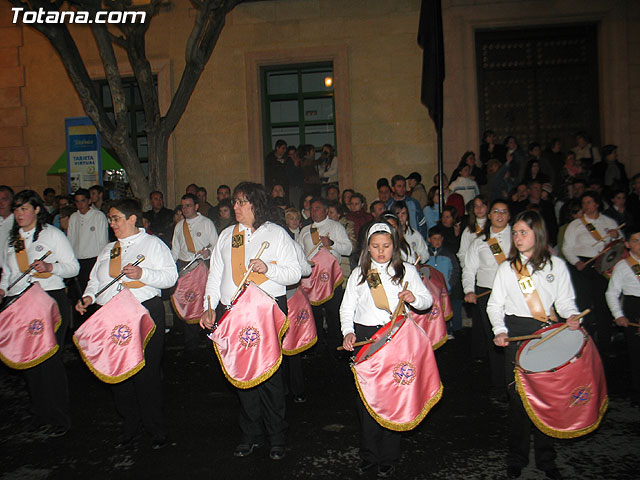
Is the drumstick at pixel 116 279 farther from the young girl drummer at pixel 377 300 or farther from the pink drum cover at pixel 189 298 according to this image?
the pink drum cover at pixel 189 298

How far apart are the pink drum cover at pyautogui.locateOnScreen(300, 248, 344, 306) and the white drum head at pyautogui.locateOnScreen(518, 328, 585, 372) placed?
13.2 feet

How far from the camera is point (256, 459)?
4.87 metres

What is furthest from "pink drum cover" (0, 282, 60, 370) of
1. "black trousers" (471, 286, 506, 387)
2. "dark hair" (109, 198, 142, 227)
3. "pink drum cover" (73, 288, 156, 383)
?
"black trousers" (471, 286, 506, 387)

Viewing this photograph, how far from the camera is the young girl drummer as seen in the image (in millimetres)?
4469

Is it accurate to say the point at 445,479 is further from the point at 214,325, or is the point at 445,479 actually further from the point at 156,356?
the point at 156,356

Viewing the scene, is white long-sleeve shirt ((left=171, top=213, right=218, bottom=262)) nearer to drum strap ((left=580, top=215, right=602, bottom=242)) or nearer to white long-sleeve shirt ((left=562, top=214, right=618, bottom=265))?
white long-sleeve shirt ((left=562, top=214, right=618, bottom=265))

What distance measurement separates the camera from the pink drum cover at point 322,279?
26.2 ft

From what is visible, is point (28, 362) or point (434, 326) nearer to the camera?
point (28, 362)

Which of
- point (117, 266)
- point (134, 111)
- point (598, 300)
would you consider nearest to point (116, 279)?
point (117, 266)

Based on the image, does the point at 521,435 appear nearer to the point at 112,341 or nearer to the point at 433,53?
the point at 112,341

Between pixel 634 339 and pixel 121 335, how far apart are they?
193 inches

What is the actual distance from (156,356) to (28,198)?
2.13 m

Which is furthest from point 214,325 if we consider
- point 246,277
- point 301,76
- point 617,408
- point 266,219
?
point 301,76

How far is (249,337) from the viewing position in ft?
15.1
